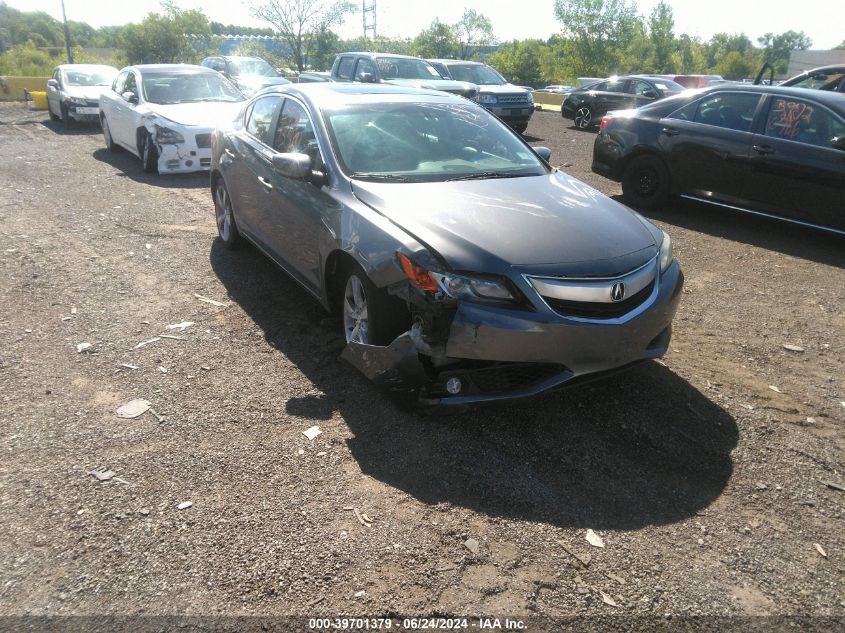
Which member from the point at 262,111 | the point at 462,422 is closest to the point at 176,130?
the point at 262,111

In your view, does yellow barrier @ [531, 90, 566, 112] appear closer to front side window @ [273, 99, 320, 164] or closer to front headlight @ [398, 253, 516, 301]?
front side window @ [273, 99, 320, 164]

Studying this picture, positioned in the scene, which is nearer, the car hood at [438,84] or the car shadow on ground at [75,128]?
the car hood at [438,84]

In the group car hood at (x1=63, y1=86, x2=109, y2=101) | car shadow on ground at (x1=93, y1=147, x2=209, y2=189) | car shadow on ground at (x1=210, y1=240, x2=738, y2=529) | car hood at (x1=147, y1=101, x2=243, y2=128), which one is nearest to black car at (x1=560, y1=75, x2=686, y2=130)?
car hood at (x1=147, y1=101, x2=243, y2=128)

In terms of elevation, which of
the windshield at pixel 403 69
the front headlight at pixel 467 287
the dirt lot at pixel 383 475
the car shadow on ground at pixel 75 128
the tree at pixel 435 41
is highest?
the tree at pixel 435 41

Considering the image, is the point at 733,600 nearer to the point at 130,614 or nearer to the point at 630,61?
the point at 130,614

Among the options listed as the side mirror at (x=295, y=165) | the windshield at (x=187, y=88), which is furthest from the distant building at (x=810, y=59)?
the side mirror at (x=295, y=165)

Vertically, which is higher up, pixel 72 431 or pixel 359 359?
pixel 359 359

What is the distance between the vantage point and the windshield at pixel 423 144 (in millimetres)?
4473

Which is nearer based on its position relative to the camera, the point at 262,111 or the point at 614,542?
the point at 614,542

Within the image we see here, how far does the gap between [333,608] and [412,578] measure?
33 centimetres

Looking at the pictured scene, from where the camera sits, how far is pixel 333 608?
2.49 meters

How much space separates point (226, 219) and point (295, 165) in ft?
8.01

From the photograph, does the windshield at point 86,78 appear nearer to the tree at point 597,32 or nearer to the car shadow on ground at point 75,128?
the car shadow on ground at point 75,128

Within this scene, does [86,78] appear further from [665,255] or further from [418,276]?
[665,255]
